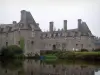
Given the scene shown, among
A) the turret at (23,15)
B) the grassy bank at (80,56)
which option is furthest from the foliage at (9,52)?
the turret at (23,15)

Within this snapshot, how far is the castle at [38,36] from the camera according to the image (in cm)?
5269

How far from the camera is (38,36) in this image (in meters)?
54.9

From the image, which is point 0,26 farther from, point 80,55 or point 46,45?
point 80,55

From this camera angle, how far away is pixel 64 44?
6381cm

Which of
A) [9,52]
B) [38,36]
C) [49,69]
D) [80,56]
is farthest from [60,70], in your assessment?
[38,36]

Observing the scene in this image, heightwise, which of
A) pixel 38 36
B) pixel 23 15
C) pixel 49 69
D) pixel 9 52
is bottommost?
pixel 49 69

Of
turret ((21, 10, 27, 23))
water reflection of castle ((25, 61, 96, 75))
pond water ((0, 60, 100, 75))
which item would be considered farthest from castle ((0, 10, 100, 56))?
water reflection of castle ((25, 61, 96, 75))

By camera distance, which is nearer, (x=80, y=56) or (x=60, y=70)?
(x=60, y=70)

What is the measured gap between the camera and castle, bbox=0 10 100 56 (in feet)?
173

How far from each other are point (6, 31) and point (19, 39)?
7311 millimetres

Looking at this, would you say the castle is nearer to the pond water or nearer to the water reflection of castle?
the pond water

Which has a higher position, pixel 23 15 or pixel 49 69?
pixel 23 15

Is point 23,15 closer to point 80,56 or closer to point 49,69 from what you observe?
point 80,56

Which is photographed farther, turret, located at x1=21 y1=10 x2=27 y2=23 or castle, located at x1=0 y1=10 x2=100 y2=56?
turret, located at x1=21 y1=10 x2=27 y2=23
